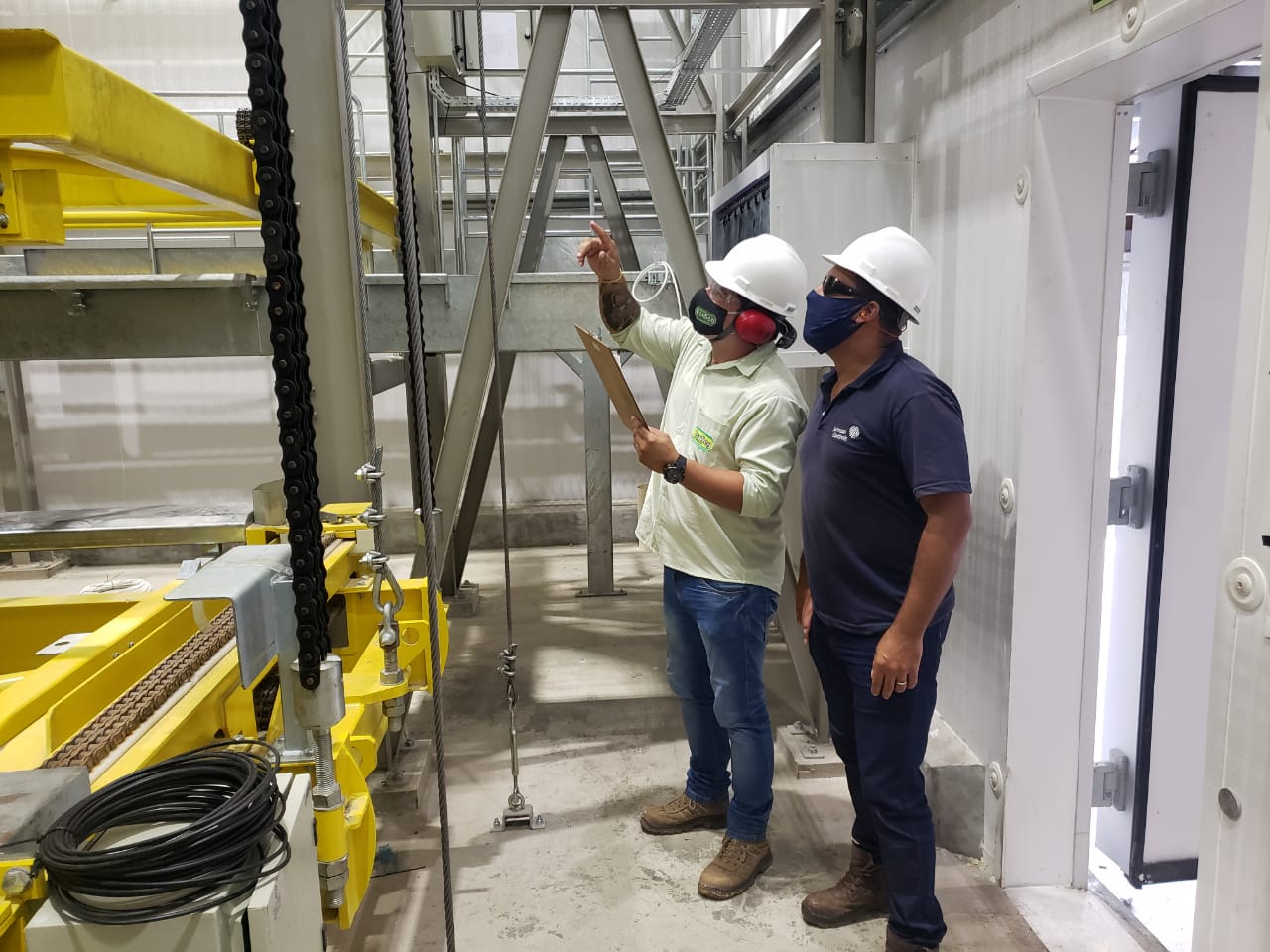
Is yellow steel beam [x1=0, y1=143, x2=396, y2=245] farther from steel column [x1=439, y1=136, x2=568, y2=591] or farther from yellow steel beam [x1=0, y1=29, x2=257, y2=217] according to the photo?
steel column [x1=439, y1=136, x2=568, y2=591]

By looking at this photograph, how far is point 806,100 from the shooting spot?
4199 millimetres

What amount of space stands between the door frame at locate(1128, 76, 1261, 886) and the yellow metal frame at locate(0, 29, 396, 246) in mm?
2445

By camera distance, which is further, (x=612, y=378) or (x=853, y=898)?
(x=612, y=378)

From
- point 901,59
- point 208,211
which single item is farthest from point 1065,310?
point 208,211

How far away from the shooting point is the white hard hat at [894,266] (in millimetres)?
1985

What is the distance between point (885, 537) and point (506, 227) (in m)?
1.68

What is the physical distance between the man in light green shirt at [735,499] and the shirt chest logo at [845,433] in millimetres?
256

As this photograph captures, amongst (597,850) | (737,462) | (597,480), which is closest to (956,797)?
(597,850)

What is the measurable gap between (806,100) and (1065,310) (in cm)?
256

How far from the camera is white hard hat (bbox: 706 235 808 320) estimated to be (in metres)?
2.29

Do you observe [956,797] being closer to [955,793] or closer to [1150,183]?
[955,793]

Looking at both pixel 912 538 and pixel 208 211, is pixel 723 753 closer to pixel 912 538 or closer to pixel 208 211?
pixel 912 538

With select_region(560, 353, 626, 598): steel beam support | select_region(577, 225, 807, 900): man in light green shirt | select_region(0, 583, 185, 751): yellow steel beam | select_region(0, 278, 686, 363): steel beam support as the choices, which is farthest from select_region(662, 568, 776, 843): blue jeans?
select_region(560, 353, 626, 598): steel beam support

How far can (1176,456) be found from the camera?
7.37 ft
